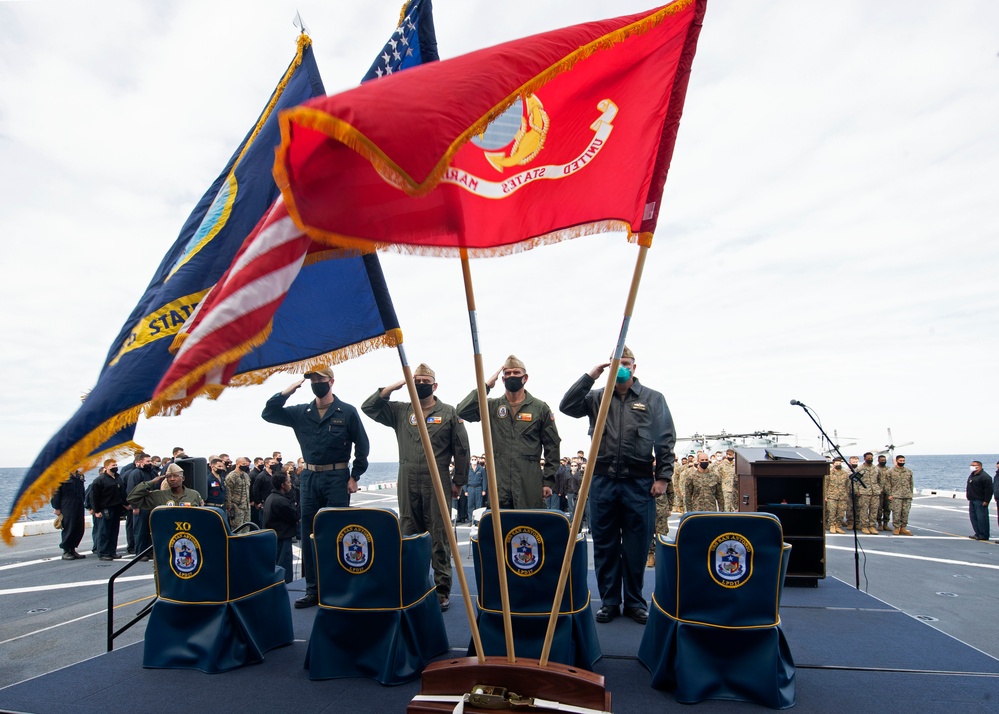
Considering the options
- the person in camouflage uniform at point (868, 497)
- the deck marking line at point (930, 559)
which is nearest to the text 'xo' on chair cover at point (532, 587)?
the deck marking line at point (930, 559)

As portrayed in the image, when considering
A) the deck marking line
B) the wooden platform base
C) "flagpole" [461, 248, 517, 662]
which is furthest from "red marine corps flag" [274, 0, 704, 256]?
the deck marking line

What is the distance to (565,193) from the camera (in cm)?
257

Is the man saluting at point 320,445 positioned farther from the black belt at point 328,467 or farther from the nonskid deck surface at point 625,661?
the nonskid deck surface at point 625,661

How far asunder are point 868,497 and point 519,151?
14177 mm

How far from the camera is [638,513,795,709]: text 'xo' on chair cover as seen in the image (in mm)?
3105

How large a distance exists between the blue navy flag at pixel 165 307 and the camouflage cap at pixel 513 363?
2693 mm

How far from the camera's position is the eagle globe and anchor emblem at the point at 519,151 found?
247 centimetres

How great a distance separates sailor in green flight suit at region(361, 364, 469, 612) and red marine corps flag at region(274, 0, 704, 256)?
280cm

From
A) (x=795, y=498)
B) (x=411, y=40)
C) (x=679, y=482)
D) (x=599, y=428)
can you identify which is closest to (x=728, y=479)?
(x=679, y=482)

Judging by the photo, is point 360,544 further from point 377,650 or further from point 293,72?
point 293,72

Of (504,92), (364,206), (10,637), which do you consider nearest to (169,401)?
(364,206)

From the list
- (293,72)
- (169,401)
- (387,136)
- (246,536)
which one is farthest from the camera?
(246,536)

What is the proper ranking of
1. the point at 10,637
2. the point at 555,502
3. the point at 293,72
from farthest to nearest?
1. the point at 555,502
2. the point at 10,637
3. the point at 293,72

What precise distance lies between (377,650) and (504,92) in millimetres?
3097
